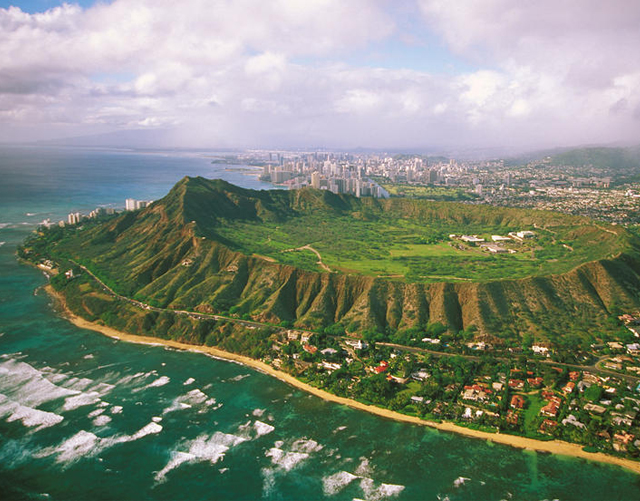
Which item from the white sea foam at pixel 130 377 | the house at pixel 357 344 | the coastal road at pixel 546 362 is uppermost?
the house at pixel 357 344

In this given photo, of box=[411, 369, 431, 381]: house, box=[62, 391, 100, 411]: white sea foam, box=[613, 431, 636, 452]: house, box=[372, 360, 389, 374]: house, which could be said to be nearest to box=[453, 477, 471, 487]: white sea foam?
box=[613, 431, 636, 452]: house

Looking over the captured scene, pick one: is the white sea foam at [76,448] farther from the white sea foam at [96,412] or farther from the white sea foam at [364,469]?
the white sea foam at [364,469]

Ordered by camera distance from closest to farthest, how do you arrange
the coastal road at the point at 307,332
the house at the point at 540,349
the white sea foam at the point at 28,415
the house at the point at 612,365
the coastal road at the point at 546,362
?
1. the white sea foam at the point at 28,415
2. the coastal road at the point at 546,362
3. the coastal road at the point at 307,332
4. the house at the point at 612,365
5. the house at the point at 540,349

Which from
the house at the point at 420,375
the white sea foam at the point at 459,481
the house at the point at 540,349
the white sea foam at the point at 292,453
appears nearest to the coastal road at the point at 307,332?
the house at the point at 540,349

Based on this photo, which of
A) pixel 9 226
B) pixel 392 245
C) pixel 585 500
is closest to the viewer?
pixel 585 500

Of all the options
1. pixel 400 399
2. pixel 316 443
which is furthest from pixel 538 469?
pixel 316 443

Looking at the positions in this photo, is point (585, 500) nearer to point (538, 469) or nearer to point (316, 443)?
point (538, 469)


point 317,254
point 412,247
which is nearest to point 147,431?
point 317,254
